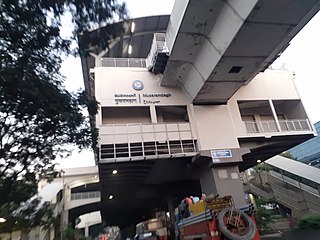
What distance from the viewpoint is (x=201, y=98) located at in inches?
579

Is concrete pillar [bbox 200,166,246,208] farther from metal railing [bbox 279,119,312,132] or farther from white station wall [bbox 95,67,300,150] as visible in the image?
metal railing [bbox 279,119,312,132]

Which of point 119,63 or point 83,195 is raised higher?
point 119,63

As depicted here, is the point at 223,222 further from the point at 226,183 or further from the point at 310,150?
the point at 310,150

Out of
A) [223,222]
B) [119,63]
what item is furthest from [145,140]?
[223,222]

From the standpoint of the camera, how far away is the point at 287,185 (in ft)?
72.5

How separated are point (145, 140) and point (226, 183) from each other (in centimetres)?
505

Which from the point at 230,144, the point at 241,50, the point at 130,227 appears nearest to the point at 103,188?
the point at 230,144

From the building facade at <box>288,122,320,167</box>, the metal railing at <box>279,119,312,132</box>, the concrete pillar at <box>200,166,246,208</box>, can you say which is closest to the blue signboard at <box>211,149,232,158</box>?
the concrete pillar at <box>200,166,246,208</box>

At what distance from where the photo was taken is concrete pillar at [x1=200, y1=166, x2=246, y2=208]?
1361 centimetres

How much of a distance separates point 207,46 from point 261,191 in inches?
653

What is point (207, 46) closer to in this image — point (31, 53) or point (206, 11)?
point (206, 11)

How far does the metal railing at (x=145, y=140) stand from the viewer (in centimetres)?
1367

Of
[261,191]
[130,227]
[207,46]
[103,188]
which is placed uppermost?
[207,46]

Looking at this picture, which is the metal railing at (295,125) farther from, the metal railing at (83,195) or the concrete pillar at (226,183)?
the metal railing at (83,195)
